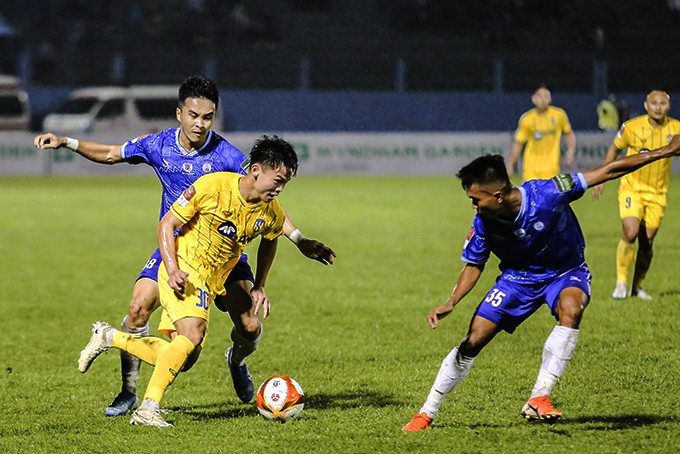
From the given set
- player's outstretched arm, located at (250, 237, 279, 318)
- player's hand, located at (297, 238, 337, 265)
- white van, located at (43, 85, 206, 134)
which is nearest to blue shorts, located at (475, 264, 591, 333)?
player's hand, located at (297, 238, 337, 265)

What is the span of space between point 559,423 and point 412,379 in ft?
4.76

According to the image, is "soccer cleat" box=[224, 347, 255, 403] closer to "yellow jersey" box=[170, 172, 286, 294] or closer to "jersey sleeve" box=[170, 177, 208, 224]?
"yellow jersey" box=[170, 172, 286, 294]

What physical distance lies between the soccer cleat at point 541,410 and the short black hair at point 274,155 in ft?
5.72

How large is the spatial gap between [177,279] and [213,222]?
0.48 m

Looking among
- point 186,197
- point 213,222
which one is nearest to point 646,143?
point 213,222

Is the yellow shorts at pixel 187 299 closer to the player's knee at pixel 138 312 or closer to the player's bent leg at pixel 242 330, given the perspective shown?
the player's knee at pixel 138 312

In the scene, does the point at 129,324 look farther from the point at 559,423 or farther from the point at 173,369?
the point at 559,423

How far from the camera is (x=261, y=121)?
102 ft

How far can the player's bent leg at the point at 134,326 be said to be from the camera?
5.57 meters

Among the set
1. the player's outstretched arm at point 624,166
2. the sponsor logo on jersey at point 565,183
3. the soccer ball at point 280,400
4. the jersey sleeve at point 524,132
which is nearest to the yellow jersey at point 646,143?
the jersey sleeve at point 524,132

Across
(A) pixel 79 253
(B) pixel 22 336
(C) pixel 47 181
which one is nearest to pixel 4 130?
(C) pixel 47 181

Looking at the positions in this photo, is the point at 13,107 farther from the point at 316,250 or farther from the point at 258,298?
the point at 316,250

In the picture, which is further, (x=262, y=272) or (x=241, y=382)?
(x=241, y=382)

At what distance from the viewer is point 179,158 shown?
5.82 m
